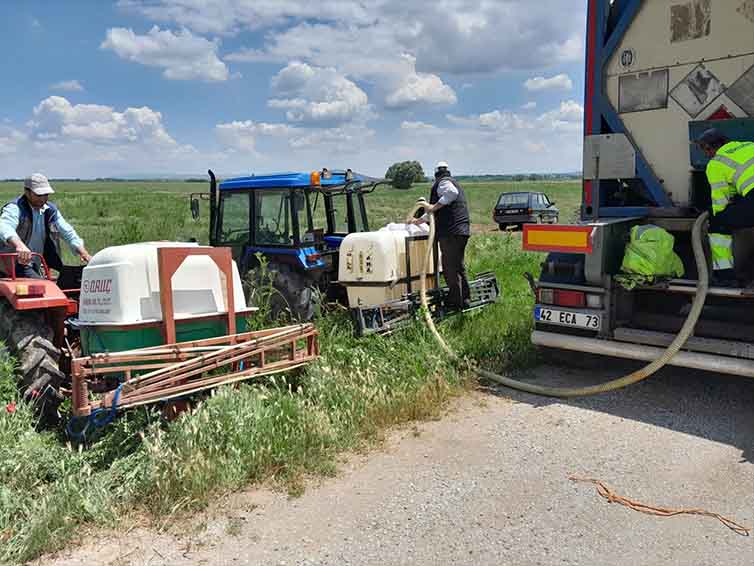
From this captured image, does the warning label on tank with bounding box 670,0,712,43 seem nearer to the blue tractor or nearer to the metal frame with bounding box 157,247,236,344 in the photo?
the blue tractor

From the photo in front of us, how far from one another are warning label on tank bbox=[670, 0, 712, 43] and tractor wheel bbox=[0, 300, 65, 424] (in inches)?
237

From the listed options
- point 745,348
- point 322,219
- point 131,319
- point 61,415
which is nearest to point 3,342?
point 61,415

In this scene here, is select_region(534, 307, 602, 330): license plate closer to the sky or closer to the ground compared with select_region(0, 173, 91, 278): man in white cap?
closer to the ground

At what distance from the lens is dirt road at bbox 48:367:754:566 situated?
327cm

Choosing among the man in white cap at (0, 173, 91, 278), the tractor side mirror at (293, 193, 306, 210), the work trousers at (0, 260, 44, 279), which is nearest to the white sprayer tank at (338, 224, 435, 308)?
the tractor side mirror at (293, 193, 306, 210)

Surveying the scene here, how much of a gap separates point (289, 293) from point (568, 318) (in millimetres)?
3086

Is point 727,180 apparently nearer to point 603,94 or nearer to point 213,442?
point 603,94

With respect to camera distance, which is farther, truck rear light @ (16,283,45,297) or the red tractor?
truck rear light @ (16,283,45,297)

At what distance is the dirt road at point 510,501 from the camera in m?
3.27

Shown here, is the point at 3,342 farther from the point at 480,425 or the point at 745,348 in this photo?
the point at 745,348

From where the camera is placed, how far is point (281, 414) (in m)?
4.46

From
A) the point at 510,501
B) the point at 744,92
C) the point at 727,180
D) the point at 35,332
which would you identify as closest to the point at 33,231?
the point at 35,332

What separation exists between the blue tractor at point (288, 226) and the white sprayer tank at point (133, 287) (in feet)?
6.68

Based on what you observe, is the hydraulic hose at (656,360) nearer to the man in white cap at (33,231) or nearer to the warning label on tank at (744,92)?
the warning label on tank at (744,92)
